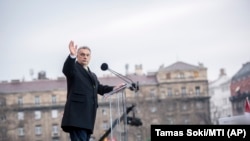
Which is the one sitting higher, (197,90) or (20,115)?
(197,90)

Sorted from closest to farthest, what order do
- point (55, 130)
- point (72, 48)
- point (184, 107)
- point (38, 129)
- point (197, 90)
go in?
point (72, 48) < point (38, 129) < point (55, 130) < point (184, 107) < point (197, 90)

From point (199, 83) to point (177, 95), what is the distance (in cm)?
218

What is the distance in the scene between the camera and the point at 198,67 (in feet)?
135

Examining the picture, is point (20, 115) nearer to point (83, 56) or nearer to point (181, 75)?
point (181, 75)

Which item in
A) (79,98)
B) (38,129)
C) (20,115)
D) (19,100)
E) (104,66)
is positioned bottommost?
(38,129)

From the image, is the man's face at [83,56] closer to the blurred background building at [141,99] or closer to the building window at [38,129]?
the blurred background building at [141,99]

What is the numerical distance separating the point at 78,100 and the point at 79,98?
0.05ft

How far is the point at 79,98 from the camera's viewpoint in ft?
10.1

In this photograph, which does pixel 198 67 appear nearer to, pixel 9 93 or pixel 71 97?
pixel 9 93

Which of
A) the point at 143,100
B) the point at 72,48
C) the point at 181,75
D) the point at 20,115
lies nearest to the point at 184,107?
the point at 181,75

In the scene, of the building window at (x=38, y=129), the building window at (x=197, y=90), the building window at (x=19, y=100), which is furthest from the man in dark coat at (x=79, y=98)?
the building window at (x=197, y=90)

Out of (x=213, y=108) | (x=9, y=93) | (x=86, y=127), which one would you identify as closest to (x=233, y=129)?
(x=86, y=127)

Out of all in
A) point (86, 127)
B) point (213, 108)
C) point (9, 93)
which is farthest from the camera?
point (213, 108)

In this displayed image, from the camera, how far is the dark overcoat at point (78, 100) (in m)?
3.03
